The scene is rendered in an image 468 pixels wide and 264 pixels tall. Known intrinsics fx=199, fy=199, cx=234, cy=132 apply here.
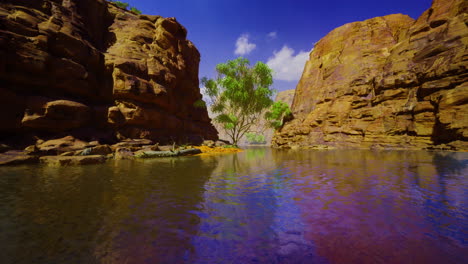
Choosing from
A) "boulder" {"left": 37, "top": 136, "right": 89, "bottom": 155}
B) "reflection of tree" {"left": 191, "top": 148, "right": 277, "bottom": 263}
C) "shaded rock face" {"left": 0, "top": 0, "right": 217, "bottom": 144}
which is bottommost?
"reflection of tree" {"left": 191, "top": 148, "right": 277, "bottom": 263}

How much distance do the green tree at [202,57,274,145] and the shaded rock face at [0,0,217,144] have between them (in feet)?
17.1

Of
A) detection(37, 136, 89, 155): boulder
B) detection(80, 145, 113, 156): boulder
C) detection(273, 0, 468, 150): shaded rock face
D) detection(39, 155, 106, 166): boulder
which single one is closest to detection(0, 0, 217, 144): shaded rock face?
detection(37, 136, 89, 155): boulder

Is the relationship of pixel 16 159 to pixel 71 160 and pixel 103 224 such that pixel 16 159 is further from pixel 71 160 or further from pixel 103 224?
pixel 103 224

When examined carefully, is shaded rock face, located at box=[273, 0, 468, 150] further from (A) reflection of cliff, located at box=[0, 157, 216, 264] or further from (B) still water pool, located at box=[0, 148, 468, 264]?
(A) reflection of cliff, located at box=[0, 157, 216, 264]

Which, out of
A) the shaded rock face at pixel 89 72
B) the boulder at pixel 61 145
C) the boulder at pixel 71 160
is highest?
the shaded rock face at pixel 89 72

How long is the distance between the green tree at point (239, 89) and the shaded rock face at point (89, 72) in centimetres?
520

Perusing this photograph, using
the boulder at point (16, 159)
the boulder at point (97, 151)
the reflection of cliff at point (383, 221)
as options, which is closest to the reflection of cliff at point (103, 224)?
the reflection of cliff at point (383, 221)

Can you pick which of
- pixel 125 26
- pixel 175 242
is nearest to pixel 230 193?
pixel 175 242

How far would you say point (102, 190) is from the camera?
16.5 ft

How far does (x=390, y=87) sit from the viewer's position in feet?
94.5

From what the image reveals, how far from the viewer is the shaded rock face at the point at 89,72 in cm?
1389

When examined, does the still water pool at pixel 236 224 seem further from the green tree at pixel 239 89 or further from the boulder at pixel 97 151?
the green tree at pixel 239 89

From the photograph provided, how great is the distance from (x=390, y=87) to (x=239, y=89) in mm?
22094

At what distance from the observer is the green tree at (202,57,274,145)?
2609 centimetres
